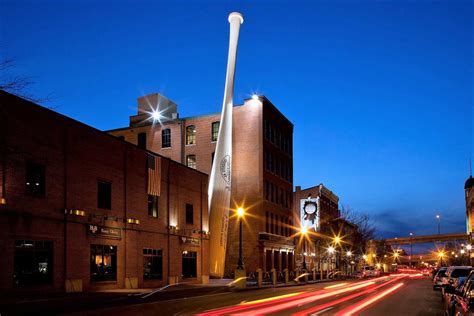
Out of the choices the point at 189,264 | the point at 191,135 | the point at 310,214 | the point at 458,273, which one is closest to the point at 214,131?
the point at 191,135

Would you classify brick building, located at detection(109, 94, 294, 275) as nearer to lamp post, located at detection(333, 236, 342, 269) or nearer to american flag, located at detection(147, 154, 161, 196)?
lamp post, located at detection(333, 236, 342, 269)

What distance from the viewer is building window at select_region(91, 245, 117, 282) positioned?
32.6 metres

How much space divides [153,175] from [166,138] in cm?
2787

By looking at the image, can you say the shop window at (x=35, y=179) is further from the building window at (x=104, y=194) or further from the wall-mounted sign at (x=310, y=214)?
the wall-mounted sign at (x=310, y=214)

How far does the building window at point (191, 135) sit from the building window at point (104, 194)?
30817 millimetres

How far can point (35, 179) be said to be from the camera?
93.8ft

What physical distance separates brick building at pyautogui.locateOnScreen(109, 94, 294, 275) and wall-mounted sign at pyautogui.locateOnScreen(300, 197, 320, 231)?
44.4 feet

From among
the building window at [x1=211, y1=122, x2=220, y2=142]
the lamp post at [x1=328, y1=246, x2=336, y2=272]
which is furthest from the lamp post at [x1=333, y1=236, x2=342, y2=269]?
the building window at [x1=211, y1=122, x2=220, y2=142]

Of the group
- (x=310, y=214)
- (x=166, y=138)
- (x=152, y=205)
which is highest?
(x=166, y=138)

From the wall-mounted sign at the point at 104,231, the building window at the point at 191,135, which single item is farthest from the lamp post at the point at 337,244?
the wall-mounted sign at the point at 104,231

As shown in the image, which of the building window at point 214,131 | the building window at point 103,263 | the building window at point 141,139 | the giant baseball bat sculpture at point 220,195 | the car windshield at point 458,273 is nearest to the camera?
the car windshield at point 458,273

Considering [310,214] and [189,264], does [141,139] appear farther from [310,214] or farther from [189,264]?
[310,214]

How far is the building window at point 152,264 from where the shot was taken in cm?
3821

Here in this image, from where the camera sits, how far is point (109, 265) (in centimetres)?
3419
